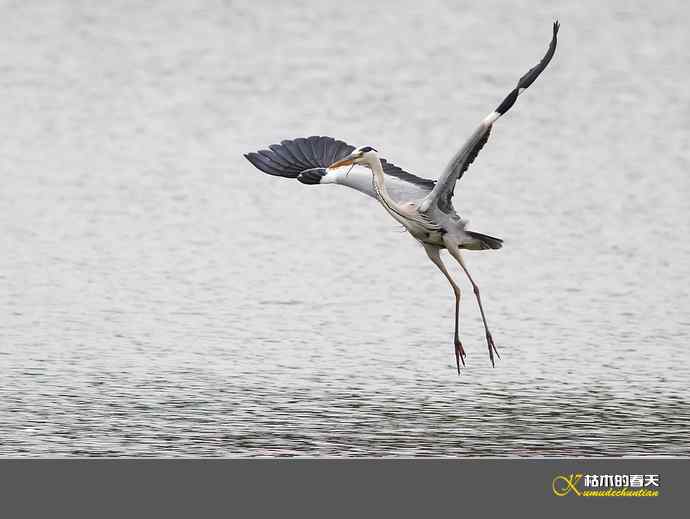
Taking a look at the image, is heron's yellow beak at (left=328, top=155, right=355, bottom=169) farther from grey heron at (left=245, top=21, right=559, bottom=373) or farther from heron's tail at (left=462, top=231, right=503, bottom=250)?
heron's tail at (left=462, top=231, right=503, bottom=250)

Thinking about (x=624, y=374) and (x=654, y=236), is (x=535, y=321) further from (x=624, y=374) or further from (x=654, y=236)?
(x=654, y=236)

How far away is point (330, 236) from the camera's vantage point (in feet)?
54.7

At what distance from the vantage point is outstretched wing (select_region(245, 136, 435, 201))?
11695 millimetres

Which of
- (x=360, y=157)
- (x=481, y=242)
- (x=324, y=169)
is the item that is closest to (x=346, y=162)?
(x=360, y=157)

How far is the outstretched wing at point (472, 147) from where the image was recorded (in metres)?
9.80

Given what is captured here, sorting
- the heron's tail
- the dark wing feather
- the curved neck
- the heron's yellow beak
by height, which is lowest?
the heron's tail

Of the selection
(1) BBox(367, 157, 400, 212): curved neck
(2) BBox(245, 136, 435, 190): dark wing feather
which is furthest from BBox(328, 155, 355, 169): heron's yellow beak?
(2) BBox(245, 136, 435, 190): dark wing feather

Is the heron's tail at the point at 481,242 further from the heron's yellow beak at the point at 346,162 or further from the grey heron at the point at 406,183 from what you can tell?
the heron's yellow beak at the point at 346,162

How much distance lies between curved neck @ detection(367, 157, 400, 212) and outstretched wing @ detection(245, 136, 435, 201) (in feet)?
1.55

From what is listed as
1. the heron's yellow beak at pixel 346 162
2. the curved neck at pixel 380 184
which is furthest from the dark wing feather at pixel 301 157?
the heron's yellow beak at pixel 346 162

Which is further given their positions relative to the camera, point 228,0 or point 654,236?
point 228,0

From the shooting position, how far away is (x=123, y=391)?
1157 centimetres

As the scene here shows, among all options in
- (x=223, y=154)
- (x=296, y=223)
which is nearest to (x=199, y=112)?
(x=223, y=154)

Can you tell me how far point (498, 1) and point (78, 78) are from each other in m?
→ 8.73
